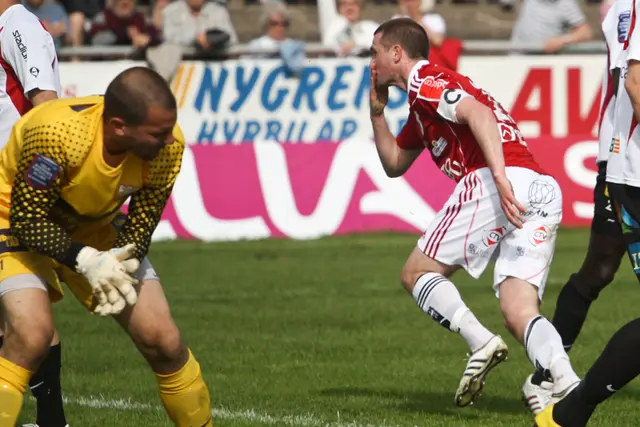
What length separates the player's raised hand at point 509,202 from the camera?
6609 mm

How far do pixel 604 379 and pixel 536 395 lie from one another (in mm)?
1513

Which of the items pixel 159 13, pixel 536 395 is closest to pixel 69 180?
pixel 536 395

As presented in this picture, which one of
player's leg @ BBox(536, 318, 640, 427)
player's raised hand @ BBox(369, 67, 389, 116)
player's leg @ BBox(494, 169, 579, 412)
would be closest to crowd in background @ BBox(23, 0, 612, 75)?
player's raised hand @ BBox(369, 67, 389, 116)

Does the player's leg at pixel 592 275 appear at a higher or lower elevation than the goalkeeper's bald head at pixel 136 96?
lower

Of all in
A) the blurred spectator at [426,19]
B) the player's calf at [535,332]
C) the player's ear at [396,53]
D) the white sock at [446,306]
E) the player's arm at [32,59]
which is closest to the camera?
the player's calf at [535,332]

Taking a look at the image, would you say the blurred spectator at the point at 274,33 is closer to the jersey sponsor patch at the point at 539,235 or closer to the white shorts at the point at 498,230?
the white shorts at the point at 498,230

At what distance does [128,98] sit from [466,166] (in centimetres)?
223

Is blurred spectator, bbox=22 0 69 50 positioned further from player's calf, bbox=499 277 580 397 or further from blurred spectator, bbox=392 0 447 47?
player's calf, bbox=499 277 580 397

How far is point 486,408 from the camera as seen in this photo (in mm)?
7707

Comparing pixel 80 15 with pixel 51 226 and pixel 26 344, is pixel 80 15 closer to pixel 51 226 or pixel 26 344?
pixel 51 226

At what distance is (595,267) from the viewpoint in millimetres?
7688

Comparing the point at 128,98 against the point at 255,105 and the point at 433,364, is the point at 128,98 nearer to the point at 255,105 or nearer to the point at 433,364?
the point at 433,364

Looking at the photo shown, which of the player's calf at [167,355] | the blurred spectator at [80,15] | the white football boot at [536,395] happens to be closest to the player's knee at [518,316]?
the white football boot at [536,395]

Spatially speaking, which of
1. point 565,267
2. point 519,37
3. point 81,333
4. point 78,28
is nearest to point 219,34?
point 78,28
